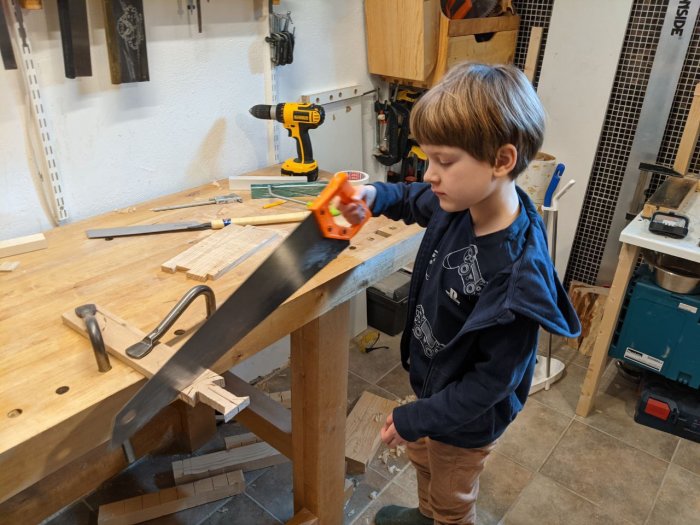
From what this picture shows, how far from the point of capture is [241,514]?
5.22ft

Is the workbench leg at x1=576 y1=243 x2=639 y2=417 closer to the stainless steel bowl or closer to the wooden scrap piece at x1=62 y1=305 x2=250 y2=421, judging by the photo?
the stainless steel bowl

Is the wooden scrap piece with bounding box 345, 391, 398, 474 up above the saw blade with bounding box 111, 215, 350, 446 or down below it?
below

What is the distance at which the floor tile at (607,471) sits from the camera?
1.65 m

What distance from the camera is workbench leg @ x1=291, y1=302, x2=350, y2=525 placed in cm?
120

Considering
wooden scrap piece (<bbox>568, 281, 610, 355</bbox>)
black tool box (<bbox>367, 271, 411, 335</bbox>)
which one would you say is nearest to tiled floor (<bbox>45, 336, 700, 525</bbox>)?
wooden scrap piece (<bbox>568, 281, 610, 355</bbox>)

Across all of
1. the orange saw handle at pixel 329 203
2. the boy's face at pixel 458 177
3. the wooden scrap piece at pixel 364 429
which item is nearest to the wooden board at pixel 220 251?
the orange saw handle at pixel 329 203

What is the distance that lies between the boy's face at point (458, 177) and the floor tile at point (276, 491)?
3.86ft

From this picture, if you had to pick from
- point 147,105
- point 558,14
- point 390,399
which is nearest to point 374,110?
point 558,14

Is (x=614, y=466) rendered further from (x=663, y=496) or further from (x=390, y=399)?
(x=390, y=399)

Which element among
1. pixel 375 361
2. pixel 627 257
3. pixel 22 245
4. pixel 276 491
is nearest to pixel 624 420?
pixel 627 257

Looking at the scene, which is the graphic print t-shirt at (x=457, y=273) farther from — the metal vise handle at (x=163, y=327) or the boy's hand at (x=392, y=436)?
the metal vise handle at (x=163, y=327)

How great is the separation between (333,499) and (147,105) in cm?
118

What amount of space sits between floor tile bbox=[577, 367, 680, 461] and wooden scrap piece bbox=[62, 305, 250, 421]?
1.66 metres

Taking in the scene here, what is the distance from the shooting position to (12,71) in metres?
1.13
